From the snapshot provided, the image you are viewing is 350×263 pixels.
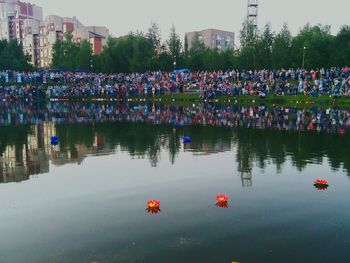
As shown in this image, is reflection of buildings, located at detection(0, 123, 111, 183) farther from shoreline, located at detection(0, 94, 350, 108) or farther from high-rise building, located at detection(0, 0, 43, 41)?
high-rise building, located at detection(0, 0, 43, 41)

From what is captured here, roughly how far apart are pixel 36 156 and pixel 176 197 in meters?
9.38

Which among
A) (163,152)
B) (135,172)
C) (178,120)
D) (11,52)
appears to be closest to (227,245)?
(135,172)

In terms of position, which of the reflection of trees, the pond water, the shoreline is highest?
the shoreline

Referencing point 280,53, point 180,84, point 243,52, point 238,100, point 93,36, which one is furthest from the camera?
point 93,36

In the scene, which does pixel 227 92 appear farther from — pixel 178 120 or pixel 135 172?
pixel 135 172

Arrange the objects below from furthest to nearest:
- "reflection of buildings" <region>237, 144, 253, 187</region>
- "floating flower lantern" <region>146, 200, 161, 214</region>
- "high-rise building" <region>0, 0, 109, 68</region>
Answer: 1. "high-rise building" <region>0, 0, 109, 68</region>
2. "reflection of buildings" <region>237, 144, 253, 187</region>
3. "floating flower lantern" <region>146, 200, 161, 214</region>

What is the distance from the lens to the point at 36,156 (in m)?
18.0

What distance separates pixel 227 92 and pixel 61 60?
69931 millimetres

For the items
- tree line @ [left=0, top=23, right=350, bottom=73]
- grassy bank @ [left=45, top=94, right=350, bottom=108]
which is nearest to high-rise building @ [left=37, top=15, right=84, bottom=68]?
tree line @ [left=0, top=23, right=350, bottom=73]

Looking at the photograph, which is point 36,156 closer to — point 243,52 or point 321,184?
point 321,184

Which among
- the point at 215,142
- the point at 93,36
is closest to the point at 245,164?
the point at 215,142

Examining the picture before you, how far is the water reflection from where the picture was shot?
53.9 feet

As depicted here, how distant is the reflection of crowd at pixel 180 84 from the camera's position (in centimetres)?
4509

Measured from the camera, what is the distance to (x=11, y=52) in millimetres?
91188
